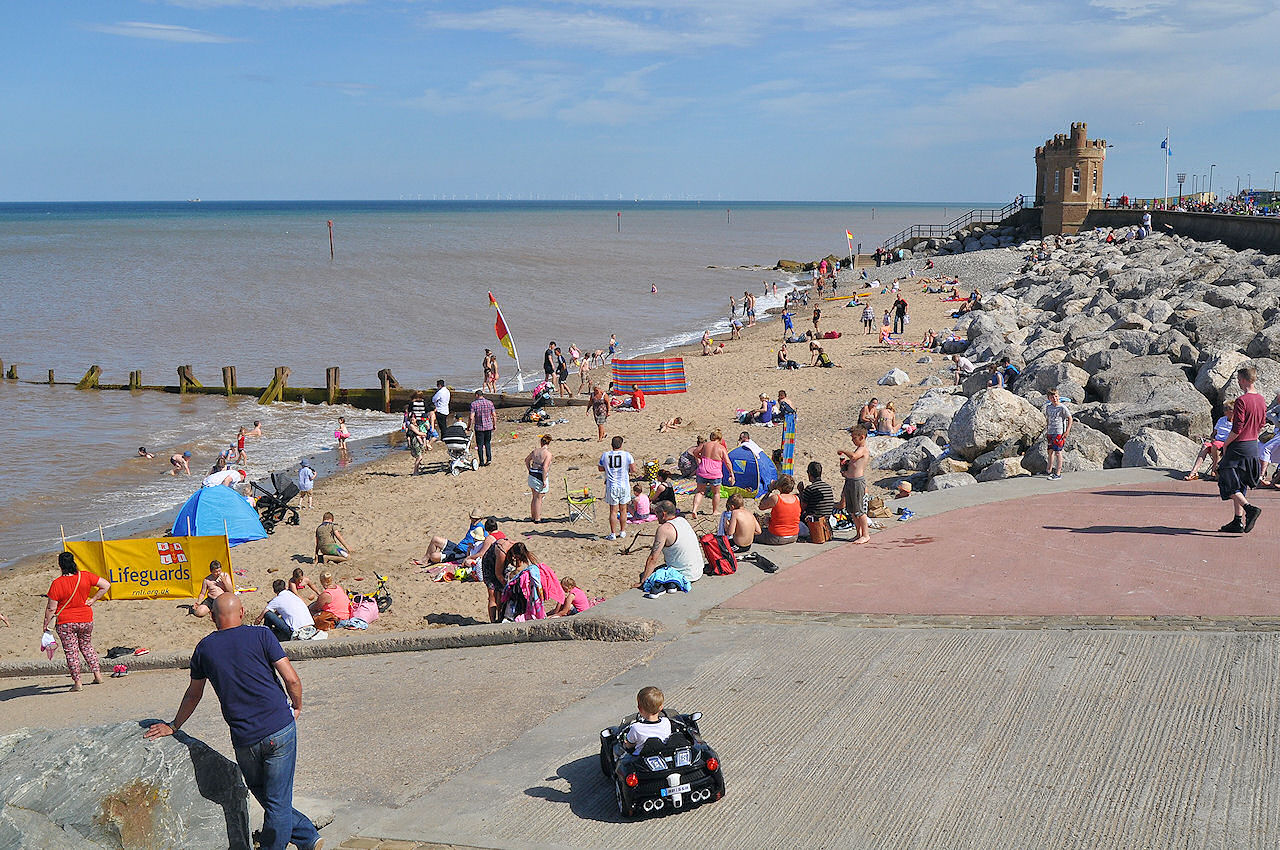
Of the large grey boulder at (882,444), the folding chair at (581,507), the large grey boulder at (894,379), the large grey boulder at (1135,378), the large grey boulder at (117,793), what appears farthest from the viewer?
the large grey boulder at (894,379)

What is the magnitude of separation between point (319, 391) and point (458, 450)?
32.6ft

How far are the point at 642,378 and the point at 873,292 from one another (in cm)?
2839

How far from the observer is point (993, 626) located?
830 cm

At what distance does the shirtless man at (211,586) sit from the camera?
1212cm

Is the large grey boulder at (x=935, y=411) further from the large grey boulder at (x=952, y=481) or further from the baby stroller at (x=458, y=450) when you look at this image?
the baby stroller at (x=458, y=450)

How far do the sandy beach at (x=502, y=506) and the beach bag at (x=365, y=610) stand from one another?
0.12 m

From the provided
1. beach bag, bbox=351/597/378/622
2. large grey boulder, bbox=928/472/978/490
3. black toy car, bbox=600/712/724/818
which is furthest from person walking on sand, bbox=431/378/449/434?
black toy car, bbox=600/712/724/818

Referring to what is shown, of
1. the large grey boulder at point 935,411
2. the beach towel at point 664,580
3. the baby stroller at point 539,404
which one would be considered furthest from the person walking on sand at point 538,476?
the baby stroller at point 539,404

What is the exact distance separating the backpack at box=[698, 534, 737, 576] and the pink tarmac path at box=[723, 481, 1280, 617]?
44cm

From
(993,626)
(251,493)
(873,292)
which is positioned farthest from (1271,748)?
(873,292)

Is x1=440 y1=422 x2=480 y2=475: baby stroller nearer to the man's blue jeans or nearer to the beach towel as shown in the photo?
the beach towel

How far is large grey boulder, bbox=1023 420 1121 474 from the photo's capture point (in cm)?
1358

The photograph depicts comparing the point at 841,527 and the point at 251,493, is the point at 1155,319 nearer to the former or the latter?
the point at 841,527

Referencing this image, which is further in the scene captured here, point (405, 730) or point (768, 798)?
point (405, 730)
